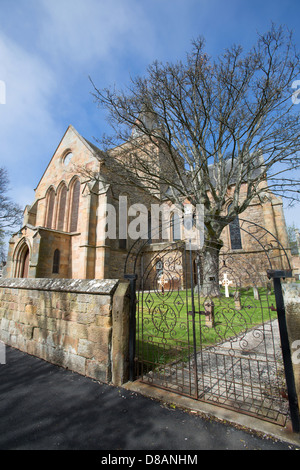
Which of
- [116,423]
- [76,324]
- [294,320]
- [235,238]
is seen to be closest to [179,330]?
[76,324]

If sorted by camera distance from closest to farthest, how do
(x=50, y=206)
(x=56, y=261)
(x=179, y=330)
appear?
1. (x=179, y=330)
2. (x=56, y=261)
3. (x=50, y=206)

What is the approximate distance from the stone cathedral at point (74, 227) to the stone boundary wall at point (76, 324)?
890cm

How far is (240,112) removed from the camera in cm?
1039

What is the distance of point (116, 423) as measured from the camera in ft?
7.63

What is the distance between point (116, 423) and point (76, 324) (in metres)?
1.78

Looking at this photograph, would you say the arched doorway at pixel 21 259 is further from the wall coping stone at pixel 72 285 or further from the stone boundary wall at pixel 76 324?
the stone boundary wall at pixel 76 324

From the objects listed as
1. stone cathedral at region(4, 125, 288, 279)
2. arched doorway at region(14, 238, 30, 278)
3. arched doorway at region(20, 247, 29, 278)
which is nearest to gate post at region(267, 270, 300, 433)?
stone cathedral at region(4, 125, 288, 279)

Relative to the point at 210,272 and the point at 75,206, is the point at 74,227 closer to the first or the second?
the point at 75,206

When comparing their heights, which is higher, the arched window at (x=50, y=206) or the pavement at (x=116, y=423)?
the arched window at (x=50, y=206)

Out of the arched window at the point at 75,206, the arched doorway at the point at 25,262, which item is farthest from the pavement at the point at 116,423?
the arched window at the point at 75,206

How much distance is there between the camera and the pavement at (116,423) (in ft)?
6.57

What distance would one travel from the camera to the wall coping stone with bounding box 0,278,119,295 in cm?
351

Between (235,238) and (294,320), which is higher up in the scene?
(235,238)
